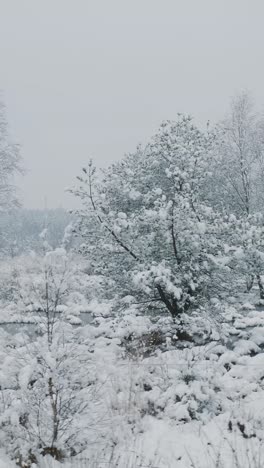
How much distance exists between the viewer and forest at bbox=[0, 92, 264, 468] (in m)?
5.17

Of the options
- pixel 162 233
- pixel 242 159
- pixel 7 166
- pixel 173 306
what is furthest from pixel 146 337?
pixel 7 166

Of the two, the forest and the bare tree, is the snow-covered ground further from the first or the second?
the bare tree

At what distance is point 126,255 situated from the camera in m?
9.08

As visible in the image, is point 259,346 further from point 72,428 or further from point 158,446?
point 72,428

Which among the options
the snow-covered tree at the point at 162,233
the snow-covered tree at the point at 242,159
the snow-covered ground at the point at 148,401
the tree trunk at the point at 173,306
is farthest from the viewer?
Answer: the snow-covered tree at the point at 242,159

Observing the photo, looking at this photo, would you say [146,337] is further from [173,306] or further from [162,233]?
[162,233]

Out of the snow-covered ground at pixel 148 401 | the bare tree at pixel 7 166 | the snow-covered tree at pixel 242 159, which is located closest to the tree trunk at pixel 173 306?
the snow-covered ground at pixel 148 401

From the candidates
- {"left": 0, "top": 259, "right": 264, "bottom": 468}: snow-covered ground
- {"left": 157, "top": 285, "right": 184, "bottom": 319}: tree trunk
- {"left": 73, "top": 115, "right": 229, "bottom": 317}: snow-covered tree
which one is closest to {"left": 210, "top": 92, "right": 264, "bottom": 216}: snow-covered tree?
{"left": 73, "top": 115, "right": 229, "bottom": 317}: snow-covered tree

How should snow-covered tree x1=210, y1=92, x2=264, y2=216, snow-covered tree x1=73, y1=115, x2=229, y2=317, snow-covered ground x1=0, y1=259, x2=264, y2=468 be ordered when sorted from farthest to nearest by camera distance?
snow-covered tree x1=210, y1=92, x2=264, y2=216
snow-covered tree x1=73, y1=115, x2=229, y2=317
snow-covered ground x1=0, y1=259, x2=264, y2=468

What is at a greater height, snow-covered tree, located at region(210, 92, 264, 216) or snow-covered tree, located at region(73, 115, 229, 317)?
snow-covered tree, located at region(210, 92, 264, 216)

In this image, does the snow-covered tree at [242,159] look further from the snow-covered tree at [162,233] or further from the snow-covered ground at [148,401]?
the snow-covered ground at [148,401]

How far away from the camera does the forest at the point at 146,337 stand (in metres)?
5.17

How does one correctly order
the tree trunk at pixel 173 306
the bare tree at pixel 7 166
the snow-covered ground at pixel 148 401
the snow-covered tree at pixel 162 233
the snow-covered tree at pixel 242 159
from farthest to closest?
the bare tree at pixel 7 166 → the snow-covered tree at pixel 242 159 → the tree trunk at pixel 173 306 → the snow-covered tree at pixel 162 233 → the snow-covered ground at pixel 148 401

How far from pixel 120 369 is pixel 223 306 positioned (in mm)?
2835
